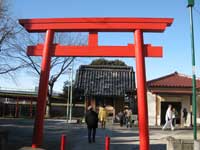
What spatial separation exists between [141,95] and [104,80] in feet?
96.9

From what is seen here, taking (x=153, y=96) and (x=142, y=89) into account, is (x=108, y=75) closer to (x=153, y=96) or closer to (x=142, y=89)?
(x=153, y=96)

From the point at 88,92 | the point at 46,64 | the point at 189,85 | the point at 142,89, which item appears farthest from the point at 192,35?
the point at 88,92

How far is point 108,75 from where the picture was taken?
46531 millimetres

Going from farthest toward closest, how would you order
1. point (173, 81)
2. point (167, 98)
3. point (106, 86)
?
point (106, 86), point (173, 81), point (167, 98)

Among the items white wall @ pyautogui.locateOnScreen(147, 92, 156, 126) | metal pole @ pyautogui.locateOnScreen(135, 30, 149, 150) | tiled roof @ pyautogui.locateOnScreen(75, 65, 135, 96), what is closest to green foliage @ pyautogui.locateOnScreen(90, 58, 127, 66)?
tiled roof @ pyautogui.locateOnScreen(75, 65, 135, 96)

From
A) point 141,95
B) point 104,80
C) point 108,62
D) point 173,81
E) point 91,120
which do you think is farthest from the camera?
point 108,62

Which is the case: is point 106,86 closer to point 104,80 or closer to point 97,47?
point 104,80

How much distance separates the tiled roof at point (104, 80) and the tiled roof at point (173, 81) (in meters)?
4.70

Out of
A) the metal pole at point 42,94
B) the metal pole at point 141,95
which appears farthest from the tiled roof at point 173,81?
the metal pole at point 42,94

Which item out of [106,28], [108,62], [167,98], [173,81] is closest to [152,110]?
[167,98]

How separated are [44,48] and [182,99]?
77.6ft

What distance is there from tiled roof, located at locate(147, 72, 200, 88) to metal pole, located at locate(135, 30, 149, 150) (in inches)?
862

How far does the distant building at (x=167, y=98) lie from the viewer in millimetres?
38281

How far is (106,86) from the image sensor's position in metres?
44.6
